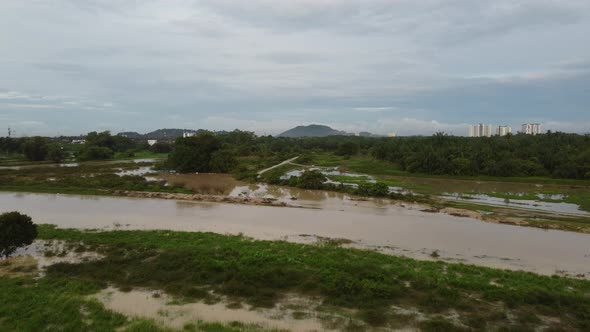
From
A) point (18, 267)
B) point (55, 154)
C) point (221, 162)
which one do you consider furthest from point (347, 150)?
point (18, 267)

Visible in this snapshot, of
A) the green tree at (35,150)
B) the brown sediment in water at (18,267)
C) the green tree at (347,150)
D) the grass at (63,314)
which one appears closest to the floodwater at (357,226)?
the brown sediment in water at (18,267)

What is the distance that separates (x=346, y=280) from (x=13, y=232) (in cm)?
1168

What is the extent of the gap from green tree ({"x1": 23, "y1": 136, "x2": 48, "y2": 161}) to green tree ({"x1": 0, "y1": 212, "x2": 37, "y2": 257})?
5411 centimetres

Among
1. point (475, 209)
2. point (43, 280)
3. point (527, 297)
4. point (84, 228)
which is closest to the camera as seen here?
point (527, 297)

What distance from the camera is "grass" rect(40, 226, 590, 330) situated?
30.9ft

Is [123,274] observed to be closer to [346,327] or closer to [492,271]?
[346,327]

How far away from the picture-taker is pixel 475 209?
24.5 m

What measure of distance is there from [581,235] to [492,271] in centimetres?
1055

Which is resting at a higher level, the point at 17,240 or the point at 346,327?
the point at 17,240

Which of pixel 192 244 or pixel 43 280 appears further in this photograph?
pixel 192 244

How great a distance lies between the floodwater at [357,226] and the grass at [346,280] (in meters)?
2.48

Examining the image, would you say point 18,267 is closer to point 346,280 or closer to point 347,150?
point 346,280

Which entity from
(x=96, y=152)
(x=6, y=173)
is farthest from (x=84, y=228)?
(x=96, y=152)

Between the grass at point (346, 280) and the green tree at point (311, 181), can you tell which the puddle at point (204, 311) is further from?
the green tree at point (311, 181)
